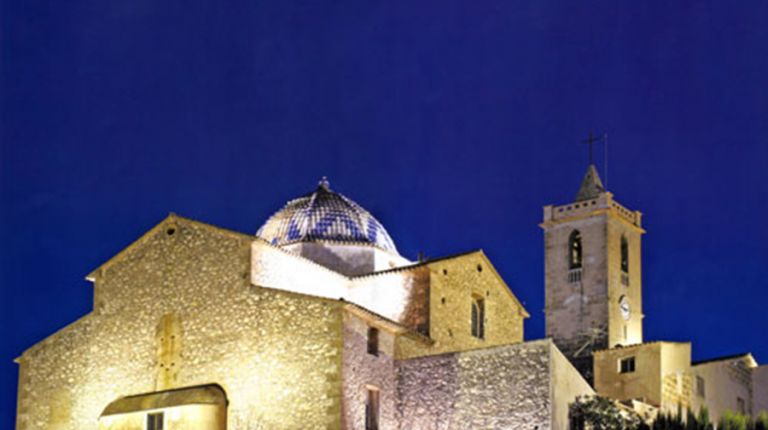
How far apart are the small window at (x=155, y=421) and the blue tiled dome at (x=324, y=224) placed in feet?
33.5

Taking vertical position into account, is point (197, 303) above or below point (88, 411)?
above

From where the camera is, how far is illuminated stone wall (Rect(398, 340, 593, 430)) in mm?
32500

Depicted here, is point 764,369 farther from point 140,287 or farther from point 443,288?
point 140,287

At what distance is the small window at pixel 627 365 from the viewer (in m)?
45.2

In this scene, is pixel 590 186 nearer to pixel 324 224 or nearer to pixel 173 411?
pixel 324 224

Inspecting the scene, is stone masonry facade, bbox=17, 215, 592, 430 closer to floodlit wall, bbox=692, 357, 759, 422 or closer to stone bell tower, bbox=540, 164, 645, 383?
floodlit wall, bbox=692, 357, 759, 422

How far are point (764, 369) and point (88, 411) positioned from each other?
25861 mm

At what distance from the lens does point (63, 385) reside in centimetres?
3872

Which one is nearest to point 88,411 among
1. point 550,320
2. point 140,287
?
point 140,287

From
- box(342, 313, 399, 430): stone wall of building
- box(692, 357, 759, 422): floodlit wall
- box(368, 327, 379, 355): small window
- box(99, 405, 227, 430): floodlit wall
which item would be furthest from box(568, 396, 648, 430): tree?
box(692, 357, 759, 422): floodlit wall

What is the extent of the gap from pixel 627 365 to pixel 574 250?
1067cm

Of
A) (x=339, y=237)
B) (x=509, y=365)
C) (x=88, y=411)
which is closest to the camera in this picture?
(x=509, y=365)

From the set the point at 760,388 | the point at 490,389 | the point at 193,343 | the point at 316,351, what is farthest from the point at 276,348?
the point at 760,388

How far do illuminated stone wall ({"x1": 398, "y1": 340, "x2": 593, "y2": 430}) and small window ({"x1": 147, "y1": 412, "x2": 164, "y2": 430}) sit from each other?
6.87 m
